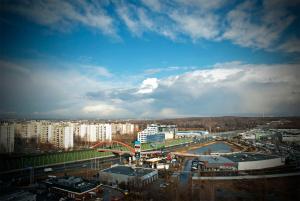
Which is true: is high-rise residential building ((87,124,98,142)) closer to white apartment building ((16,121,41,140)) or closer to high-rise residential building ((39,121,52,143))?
high-rise residential building ((39,121,52,143))

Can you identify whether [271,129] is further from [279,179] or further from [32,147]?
[32,147]

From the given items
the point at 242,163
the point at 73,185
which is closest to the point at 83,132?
the point at 73,185

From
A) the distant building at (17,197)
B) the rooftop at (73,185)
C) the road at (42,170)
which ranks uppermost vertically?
the distant building at (17,197)

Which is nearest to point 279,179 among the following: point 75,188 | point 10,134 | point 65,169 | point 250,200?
point 250,200

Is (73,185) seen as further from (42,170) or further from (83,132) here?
(83,132)

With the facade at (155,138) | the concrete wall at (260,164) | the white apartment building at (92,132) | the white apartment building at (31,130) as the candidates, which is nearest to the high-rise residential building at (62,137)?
the white apartment building at (31,130)

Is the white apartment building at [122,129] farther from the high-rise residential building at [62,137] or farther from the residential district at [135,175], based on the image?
the residential district at [135,175]
